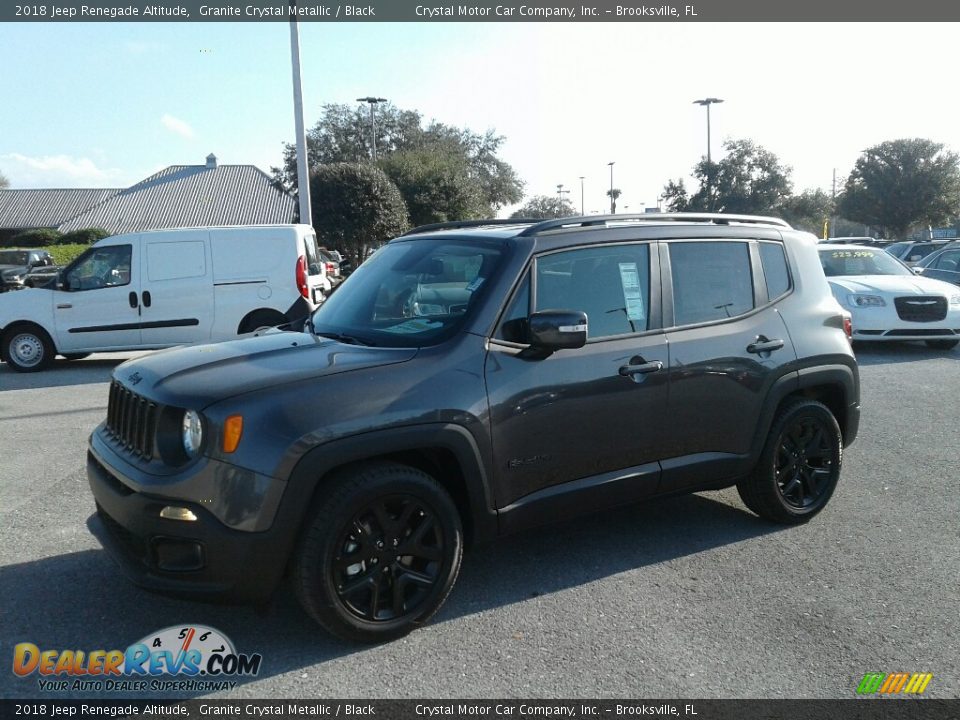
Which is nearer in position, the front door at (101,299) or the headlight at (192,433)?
the headlight at (192,433)

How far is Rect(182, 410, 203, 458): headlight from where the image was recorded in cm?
344

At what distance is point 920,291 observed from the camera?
12648 millimetres

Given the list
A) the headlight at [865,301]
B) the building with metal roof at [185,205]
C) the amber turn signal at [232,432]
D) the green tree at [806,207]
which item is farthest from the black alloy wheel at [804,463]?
the building with metal roof at [185,205]

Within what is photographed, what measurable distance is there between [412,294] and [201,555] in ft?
5.86

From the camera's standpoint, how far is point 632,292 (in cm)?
453

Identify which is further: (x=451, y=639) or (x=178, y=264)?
(x=178, y=264)

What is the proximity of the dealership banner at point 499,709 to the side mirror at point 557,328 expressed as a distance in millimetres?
1540

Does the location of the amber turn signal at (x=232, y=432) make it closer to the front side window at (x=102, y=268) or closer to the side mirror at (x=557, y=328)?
the side mirror at (x=557, y=328)

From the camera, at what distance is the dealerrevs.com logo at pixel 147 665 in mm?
3412

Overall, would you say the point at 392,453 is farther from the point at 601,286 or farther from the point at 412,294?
the point at 601,286

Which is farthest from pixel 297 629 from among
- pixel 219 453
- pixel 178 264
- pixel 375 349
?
pixel 178 264

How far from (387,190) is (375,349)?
3284 centimetres

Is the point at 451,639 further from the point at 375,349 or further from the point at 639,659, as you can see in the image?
the point at 375,349

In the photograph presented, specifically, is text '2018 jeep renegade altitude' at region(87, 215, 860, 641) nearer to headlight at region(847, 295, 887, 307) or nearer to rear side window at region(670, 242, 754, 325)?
rear side window at region(670, 242, 754, 325)
